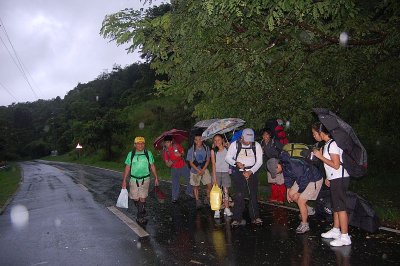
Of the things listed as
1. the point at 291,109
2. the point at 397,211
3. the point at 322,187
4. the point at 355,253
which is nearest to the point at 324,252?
the point at 355,253

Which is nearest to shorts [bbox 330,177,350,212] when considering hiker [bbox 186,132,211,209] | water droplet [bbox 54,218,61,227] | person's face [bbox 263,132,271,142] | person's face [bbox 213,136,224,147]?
person's face [bbox 213,136,224,147]

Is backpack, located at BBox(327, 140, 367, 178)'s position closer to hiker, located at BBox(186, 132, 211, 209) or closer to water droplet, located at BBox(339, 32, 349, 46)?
water droplet, located at BBox(339, 32, 349, 46)

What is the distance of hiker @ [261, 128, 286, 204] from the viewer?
8.71 meters

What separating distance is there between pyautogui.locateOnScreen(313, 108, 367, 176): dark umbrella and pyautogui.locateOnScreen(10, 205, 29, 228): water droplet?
7.37m

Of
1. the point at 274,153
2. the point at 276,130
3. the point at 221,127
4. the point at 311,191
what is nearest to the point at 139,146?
the point at 221,127

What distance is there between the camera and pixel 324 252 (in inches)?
209

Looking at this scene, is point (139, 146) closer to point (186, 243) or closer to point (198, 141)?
point (198, 141)

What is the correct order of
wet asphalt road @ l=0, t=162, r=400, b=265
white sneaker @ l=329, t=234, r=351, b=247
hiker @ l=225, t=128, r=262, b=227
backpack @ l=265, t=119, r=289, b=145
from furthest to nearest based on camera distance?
backpack @ l=265, t=119, r=289, b=145
hiker @ l=225, t=128, r=262, b=227
white sneaker @ l=329, t=234, r=351, b=247
wet asphalt road @ l=0, t=162, r=400, b=265

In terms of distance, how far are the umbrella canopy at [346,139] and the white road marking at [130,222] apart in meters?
3.97

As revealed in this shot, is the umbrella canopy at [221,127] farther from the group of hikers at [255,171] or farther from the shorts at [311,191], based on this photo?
the shorts at [311,191]

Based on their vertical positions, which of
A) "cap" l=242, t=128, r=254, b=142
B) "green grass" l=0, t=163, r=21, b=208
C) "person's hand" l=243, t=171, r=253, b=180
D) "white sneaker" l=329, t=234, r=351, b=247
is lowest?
"green grass" l=0, t=163, r=21, b=208

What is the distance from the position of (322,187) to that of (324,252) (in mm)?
1789

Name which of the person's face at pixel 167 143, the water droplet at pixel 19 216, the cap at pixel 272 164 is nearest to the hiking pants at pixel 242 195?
the cap at pixel 272 164

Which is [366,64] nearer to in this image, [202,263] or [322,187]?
[322,187]
